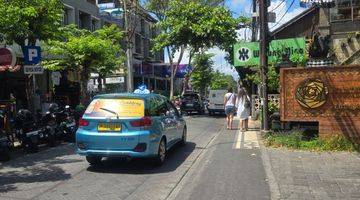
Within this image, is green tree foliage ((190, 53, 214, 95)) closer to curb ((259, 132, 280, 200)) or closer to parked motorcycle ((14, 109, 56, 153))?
parked motorcycle ((14, 109, 56, 153))

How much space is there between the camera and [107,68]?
26219 mm

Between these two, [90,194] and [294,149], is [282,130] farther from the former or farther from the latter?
[90,194]

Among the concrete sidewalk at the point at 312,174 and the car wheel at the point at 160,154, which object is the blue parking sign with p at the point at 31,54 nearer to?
the car wheel at the point at 160,154

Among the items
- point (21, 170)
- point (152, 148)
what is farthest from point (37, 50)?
point (152, 148)

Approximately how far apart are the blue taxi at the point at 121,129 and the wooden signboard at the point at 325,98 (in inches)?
171

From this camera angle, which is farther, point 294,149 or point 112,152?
point 294,149

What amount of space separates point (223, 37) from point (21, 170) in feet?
67.4

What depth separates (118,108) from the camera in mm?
10891

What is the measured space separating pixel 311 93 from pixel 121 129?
5625mm

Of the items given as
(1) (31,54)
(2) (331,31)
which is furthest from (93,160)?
(2) (331,31)

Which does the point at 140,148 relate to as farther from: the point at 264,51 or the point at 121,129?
the point at 264,51

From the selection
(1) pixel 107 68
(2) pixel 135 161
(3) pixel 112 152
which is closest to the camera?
(3) pixel 112 152

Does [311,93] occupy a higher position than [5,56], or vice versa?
[5,56]

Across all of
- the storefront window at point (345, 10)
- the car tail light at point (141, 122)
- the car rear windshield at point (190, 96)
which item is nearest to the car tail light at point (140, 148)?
the car tail light at point (141, 122)
